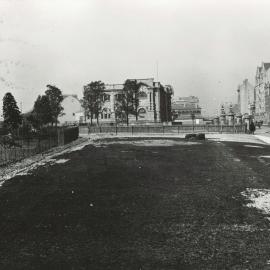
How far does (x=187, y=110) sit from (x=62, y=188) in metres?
151

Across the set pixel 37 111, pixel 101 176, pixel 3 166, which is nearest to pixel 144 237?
pixel 101 176

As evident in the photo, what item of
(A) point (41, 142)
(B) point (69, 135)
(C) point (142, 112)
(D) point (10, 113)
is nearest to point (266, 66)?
(C) point (142, 112)

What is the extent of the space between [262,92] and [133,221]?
100143mm

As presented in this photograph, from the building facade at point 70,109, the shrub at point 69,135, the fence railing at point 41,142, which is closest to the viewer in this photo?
the fence railing at point 41,142

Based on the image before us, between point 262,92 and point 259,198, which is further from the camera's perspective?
point 262,92

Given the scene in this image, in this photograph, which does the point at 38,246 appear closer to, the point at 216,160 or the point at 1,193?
the point at 1,193

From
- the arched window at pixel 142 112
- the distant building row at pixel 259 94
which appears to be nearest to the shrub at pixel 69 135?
the arched window at pixel 142 112

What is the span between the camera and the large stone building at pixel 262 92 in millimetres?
94062

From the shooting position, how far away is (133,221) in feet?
26.1

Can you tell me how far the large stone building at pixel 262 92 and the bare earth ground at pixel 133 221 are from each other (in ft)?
260

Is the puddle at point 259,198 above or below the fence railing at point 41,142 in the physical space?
below

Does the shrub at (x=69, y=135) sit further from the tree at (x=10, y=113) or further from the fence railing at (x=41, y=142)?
the tree at (x=10, y=113)

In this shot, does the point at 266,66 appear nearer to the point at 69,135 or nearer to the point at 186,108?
the point at 186,108

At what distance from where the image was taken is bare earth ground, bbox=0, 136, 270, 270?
5980 mm
